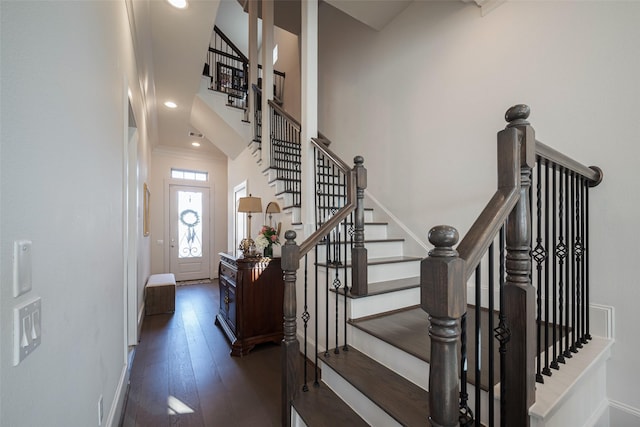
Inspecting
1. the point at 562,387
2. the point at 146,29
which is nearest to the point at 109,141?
the point at 146,29

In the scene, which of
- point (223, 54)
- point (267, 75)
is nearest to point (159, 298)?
point (267, 75)

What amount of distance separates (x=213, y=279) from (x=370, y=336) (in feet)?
19.5

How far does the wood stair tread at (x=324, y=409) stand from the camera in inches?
59.2

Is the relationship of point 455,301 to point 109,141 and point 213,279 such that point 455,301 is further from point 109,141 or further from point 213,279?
point 213,279

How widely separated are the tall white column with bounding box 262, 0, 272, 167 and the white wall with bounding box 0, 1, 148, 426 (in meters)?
2.13

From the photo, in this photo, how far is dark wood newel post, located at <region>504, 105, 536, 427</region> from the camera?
1.01m

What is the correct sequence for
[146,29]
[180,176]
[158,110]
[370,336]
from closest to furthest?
[370,336] < [146,29] < [158,110] < [180,176]

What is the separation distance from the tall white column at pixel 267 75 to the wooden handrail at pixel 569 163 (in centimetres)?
307

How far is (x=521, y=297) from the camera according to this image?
1009 mm

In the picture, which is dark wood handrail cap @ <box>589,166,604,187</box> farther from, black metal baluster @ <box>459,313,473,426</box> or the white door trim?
the white door trim

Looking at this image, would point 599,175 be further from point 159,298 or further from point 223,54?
point 223,54

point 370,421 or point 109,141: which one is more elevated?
point 109,141

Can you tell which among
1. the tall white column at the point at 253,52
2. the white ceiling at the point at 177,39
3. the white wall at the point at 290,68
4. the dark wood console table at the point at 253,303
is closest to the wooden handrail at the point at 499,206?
the dark wood console table at the point at 253,303

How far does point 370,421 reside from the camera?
4.88 feet
